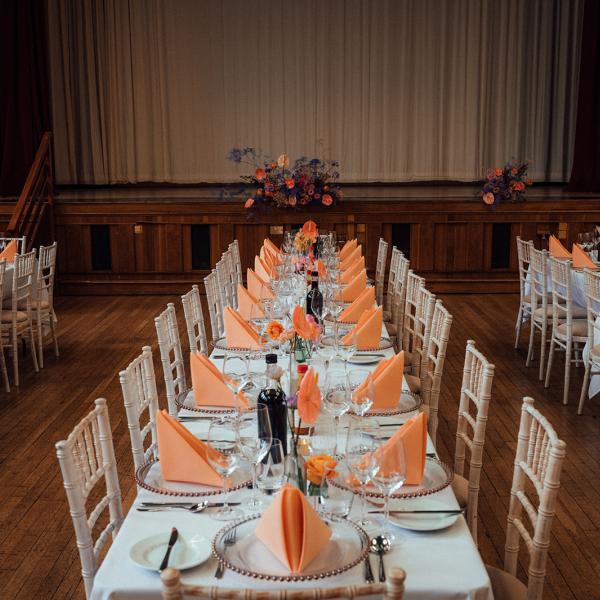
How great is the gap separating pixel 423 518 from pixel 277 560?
1.48 ft

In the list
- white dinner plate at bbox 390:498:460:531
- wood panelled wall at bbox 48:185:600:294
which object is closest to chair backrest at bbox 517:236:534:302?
wood panelled wall at bbox 48:185:600:294

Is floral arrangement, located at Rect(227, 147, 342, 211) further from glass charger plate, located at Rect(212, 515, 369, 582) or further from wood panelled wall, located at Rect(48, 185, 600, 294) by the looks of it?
glass charger plate, located at Rect(212, 515, 369, 582)

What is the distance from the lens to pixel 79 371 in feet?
20.4

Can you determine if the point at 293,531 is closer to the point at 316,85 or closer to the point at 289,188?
the point at 289,188

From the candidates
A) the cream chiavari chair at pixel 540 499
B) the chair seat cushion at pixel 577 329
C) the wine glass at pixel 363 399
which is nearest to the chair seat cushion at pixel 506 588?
the cream chiavari chair at pixel 540 499

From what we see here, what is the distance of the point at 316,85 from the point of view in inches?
456

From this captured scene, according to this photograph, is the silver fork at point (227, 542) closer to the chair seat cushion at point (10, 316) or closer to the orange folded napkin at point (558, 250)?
the chair seat cushion at point (10, 316)

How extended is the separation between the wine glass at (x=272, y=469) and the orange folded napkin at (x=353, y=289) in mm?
2851

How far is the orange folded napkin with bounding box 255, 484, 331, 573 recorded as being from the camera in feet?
6.23

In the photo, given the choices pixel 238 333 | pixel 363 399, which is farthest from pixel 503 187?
pixel 363 399

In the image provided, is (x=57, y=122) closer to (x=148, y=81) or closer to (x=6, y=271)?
(x=148, y=81)

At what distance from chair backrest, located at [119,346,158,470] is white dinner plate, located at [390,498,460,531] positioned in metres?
0.96

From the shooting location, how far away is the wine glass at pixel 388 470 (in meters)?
2.04

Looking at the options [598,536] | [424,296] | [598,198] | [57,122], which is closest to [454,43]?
[598,198]
